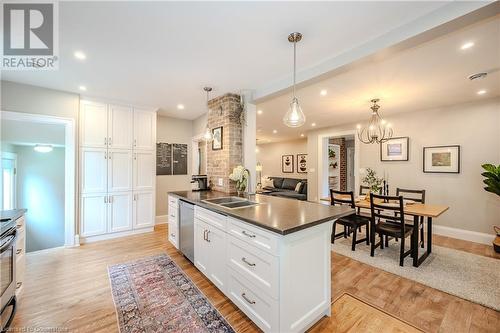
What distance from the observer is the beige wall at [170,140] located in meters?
4.84

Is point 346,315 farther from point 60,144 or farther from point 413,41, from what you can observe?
point 60,144

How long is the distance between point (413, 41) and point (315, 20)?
87 centimetres

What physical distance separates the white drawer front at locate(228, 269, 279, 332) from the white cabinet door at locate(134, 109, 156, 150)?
3.29m

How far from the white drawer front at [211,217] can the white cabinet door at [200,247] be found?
8cm

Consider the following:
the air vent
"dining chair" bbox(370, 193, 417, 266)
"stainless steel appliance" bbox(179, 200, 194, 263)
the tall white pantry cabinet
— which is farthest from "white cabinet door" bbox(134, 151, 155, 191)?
the air vent

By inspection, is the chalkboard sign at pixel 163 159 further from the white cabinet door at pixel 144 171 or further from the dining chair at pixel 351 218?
the dining chair at pixel 351 218

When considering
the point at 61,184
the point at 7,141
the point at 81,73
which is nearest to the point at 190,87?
the point at 81,73

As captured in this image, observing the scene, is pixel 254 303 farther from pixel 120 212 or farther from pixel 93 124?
pixel 93 124

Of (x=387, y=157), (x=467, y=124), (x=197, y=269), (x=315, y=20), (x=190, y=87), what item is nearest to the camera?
(x=315, y=20)

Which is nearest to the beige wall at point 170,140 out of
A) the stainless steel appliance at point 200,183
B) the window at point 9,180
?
the stainless steel appliance at point 200,183

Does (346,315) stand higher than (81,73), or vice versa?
(81,73)

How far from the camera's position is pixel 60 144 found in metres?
4.05

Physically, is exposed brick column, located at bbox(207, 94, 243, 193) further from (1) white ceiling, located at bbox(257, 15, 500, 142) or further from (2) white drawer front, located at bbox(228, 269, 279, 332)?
(2) white drawer front, located at bbox(228, 269, 279, 332)

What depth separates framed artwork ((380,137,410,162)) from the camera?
14.9 feet
